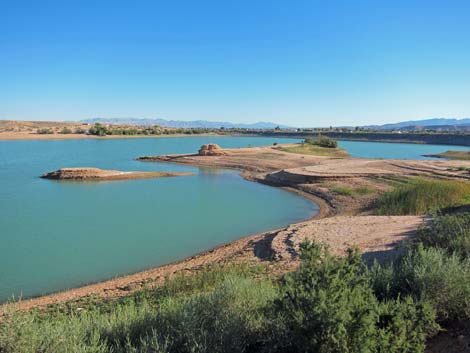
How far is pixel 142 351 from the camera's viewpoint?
12.9 feet

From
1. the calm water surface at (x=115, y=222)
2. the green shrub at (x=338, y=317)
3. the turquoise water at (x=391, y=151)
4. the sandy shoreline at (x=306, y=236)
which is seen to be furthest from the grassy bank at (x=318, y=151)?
the green shrub at (x=338, y=317)

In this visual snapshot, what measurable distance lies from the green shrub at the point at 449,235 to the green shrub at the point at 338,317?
361cm

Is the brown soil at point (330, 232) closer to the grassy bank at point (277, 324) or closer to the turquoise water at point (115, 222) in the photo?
the grassy bank at point (277, 324)

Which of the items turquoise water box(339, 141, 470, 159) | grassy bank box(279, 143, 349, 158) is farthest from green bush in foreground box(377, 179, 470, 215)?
turquoise water box(339, 141, 470, 159)

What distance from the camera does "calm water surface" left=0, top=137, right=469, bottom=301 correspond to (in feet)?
41.0

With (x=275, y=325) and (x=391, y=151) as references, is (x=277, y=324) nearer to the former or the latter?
(x=275, y=325)

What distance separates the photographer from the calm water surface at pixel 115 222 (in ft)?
41.0

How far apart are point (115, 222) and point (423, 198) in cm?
1315

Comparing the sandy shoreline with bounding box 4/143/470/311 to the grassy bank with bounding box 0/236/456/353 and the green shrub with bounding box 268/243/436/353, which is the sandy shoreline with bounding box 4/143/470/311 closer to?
the grassy bank with bounding box 0/236/456/353

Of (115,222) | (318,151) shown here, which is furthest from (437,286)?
(318,151)

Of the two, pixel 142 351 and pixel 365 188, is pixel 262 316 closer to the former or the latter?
pixel 142 351

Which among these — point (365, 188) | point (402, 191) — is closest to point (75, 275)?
point (402, 191)

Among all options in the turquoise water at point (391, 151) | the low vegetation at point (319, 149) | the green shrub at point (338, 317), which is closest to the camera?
the green shrub at point (338, 317)

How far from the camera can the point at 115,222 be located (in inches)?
724
